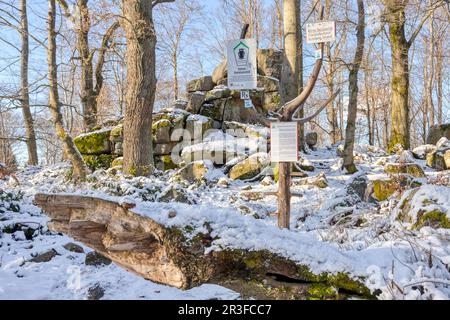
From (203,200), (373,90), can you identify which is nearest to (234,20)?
(373,90)

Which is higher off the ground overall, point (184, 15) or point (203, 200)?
point (184, 15)

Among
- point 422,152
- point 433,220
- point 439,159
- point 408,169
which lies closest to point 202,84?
point 422,152

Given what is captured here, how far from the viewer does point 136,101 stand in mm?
7465

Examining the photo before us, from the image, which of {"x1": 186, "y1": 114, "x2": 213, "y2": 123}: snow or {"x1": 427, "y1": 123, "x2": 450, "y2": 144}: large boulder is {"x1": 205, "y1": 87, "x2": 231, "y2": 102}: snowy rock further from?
{"x1": 427, "y1": 123, "x2": 450, "y2": 144}: large boulder

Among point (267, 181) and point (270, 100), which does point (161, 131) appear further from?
point (270, 100)

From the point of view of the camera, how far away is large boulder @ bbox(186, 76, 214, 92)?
14.6m

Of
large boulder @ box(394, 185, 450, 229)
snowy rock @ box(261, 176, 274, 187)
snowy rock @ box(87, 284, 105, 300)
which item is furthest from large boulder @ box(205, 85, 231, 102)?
snowy rock @ box(87, 284, 105, 300)

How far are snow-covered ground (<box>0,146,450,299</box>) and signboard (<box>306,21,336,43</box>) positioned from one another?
7.13ft

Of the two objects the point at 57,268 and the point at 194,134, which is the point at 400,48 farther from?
the point at 57,268

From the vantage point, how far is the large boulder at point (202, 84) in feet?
47.8

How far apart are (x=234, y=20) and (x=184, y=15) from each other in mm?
3807

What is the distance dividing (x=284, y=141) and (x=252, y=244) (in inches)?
82.9

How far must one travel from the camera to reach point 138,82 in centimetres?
745

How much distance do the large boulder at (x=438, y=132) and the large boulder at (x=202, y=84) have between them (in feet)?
31.7
